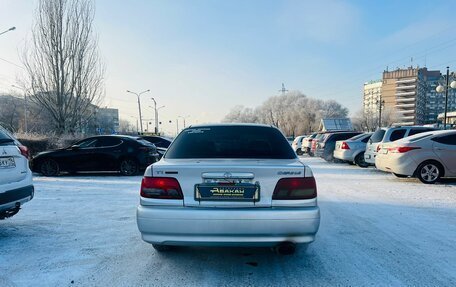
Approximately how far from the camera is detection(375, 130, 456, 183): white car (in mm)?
9047

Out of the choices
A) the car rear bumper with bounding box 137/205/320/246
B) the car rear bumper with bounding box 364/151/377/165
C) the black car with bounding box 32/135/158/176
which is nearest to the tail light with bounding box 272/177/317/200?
the car rear bumper with bounding box 137/205/320/246

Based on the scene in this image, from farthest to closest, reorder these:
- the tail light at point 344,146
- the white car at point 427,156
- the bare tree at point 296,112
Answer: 1. the bare tree at point 296,112
2. the tail light at point 344,146
3. the white car at point 427,156

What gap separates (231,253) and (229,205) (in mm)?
1053

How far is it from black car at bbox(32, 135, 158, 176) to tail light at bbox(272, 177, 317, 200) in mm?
8805

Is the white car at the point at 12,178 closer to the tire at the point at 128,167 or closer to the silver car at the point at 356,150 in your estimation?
the tire at the point at 128,167

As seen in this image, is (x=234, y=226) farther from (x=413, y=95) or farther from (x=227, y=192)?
(x=413, y=95)

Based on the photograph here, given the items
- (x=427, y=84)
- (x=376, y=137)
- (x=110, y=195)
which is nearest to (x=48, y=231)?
(x=110, y=195)

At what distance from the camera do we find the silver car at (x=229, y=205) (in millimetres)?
Result: 3221

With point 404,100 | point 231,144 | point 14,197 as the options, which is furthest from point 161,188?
point 404,100

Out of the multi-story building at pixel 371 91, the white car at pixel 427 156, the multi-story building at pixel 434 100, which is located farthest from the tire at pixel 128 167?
the multi-story building at pixel 371 91

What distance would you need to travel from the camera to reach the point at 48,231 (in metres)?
5.08

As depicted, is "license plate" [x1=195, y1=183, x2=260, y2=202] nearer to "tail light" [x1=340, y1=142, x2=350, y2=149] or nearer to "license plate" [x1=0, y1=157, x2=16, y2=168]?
"license plate" [x1=0, y1=157, x2=16, y2=168]

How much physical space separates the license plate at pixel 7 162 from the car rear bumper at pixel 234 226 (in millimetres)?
2547

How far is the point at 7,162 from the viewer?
4.56 m
